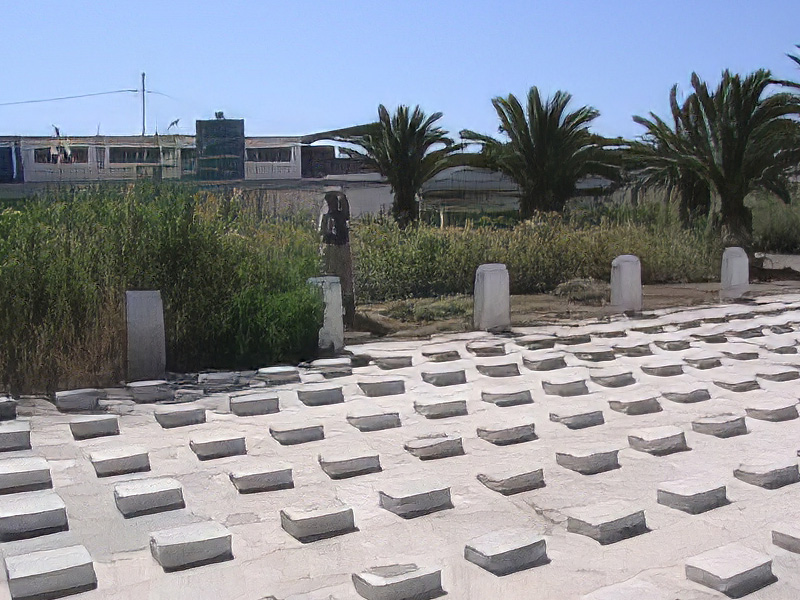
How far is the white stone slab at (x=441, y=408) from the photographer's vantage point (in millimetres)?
5879

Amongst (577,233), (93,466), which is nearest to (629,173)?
(577,233)

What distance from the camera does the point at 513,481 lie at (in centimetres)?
438

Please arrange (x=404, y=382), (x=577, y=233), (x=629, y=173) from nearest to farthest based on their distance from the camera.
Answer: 1. (x=404, y=382)
2. (x=577, y=233)
3. (x=629, y=173)

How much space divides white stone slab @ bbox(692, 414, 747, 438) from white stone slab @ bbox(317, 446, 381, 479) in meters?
2.08

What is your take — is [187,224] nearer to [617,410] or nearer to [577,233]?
[617,410]

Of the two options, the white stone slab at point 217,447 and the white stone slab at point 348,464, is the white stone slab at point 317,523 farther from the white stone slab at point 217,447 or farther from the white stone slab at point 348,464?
the white stone slab at point 217,447

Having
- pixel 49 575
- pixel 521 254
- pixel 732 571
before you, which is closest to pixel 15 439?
pixel 49 575

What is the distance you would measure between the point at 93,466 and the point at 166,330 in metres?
2.99

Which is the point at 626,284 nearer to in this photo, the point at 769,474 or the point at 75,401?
the point at 769,474

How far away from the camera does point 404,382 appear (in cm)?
680

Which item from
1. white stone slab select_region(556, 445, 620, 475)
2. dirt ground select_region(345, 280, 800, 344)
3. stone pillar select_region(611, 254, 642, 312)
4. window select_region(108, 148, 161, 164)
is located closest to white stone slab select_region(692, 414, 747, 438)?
white stone slab select_region(556, 445, 620, 475)

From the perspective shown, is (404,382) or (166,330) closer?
(404,382)

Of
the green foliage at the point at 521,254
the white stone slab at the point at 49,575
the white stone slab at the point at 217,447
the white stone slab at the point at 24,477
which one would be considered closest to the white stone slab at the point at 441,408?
the white stone slab at the point at 217,447

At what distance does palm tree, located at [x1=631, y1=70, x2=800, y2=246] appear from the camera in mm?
16156
